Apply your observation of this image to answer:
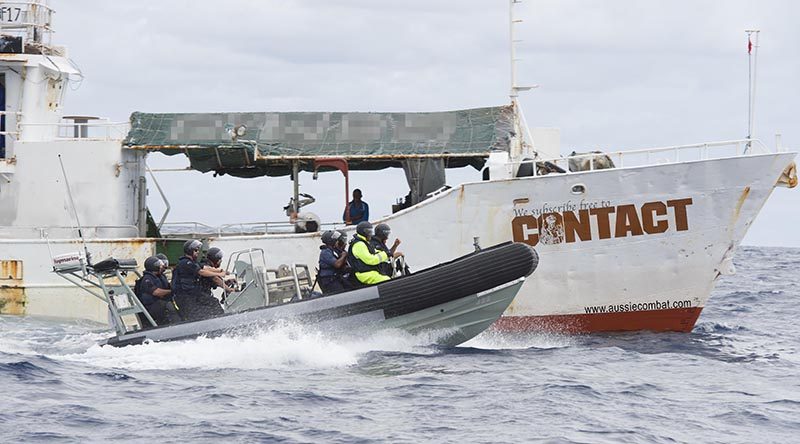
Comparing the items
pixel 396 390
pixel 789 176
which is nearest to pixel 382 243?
pixel 396 390

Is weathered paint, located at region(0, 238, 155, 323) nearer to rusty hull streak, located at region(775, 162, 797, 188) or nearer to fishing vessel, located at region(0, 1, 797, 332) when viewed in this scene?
fishing vessel, located at region(0, 1, 797, 332)

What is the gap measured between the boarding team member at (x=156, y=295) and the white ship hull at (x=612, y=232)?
4.71 m

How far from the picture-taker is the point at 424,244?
64.0 ft

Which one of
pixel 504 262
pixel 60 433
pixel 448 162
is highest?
pixel 448 162

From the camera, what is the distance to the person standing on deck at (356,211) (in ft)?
68.7

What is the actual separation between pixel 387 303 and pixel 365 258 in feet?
2.81

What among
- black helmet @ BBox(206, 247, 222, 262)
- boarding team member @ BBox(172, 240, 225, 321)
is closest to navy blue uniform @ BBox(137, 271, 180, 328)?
boarding team member @ BBox(172, 240, 225, 321)

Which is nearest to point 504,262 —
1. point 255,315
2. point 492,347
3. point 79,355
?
point 492,347

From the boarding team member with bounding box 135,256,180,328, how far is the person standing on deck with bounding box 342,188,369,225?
213 inches

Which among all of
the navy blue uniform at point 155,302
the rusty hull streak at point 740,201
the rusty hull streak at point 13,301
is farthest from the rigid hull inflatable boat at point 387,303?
the rusty hull streak at point 13,301

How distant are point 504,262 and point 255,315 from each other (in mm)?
3152

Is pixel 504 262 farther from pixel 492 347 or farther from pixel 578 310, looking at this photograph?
pixel 578 310

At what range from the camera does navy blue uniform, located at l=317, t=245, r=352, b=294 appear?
16.2m

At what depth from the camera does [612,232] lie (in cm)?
1864
